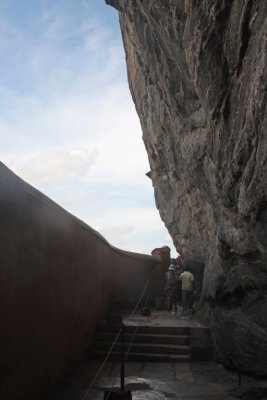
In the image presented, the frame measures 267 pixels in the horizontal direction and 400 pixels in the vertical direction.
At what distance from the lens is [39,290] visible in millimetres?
5934

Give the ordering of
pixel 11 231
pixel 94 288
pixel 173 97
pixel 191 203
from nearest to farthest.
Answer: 1. pixel 11 231
2. pixel 94 288
3. pixel 173 97
4. pixel 191 203

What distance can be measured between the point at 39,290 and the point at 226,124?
4.35 metres

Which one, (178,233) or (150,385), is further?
(178,233)

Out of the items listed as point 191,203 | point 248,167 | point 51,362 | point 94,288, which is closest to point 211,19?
point 248,167

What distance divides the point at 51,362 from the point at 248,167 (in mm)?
4619

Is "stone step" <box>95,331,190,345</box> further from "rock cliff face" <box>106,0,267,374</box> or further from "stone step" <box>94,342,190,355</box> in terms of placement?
"rock cliff face" <box>106,0,267,374</box>

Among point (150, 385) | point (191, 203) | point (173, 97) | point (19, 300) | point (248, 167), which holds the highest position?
point (173, 97)

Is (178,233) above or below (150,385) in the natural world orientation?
above

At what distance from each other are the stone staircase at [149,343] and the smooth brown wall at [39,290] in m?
0.52

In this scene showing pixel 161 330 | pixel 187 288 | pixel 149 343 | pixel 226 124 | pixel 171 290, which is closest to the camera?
pixel 226 124

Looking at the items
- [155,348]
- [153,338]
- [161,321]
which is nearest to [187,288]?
[161,321]

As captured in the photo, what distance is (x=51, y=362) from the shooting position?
→ 21.0 ft

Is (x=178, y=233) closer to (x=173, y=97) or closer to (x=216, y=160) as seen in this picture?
(x=173, y=97)

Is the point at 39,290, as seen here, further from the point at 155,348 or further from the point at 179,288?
the point at 179,288
